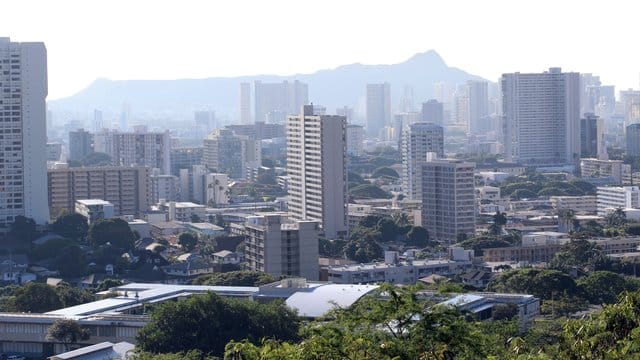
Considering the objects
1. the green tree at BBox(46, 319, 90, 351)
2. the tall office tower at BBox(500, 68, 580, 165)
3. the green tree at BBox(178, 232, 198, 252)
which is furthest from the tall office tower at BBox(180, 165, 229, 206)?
the green tree at BBox(46, 319, 90, 351)

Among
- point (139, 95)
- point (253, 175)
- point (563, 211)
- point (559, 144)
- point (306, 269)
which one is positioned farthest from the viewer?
point (139, 95)

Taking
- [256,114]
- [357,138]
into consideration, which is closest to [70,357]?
[357,138]

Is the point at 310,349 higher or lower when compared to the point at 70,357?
higher

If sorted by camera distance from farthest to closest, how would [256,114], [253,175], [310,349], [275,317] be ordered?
[256,114], [253,175], [275,317], [310,349]

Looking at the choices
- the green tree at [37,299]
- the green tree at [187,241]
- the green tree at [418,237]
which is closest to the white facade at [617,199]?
the green tree at [418,237]

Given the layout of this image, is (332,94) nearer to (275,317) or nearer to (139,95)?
(139,95)

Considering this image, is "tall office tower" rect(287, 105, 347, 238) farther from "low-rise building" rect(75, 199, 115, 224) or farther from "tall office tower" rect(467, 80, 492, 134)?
"tall office tower" rect(467, 80, 492, 134)

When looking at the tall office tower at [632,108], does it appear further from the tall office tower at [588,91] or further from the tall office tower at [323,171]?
the tall office tower at [323,171]
